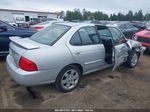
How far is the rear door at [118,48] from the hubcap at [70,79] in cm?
123

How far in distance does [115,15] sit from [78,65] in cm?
6474

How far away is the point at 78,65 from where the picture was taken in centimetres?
308

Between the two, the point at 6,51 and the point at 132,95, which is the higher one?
the point at 6,51

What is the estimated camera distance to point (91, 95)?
2.98 metres

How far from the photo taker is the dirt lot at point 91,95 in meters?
2.63

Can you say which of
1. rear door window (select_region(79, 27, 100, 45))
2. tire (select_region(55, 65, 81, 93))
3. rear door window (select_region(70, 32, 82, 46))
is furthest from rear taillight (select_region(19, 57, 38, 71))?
rear door window (select_region(79, 27, 100, 45))

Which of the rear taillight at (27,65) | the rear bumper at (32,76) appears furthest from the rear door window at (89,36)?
the rear taillight at (27,65)

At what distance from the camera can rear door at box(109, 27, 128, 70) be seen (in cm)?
357

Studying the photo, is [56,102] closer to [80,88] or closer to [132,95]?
[80,88]

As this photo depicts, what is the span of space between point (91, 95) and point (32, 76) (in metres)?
1.47

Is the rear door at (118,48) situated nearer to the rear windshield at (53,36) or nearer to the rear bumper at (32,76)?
the rear windshield at (53,36)

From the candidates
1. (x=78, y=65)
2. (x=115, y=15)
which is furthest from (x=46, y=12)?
(x=115, y=15)

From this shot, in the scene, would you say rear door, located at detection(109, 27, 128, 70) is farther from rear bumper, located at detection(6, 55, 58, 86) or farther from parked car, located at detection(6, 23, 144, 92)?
rear bumper, located at detection(6, 55, 58, 86)

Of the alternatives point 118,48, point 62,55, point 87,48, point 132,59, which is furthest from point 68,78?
point 132,59
